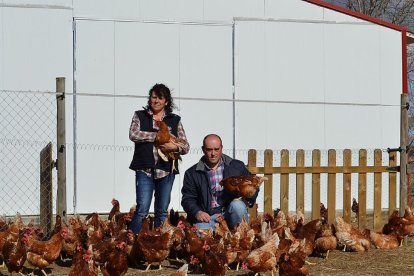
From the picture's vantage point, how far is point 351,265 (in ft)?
26.0

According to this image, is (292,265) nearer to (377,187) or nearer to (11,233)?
(11,233)

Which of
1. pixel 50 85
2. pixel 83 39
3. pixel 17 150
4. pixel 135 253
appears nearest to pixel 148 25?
pixel 83 39

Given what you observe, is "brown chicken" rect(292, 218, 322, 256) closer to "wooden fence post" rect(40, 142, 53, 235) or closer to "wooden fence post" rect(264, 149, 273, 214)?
"wooden fence post" rect(264, 149, 273, 214)

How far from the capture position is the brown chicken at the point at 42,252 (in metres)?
7.00

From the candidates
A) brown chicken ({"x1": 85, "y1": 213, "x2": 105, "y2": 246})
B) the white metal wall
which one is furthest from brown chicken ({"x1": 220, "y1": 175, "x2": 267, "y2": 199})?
the white metal wall

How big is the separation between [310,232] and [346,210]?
1829 millimetres

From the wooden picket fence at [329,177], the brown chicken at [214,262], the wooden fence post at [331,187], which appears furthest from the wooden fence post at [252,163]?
the brown chicken at [214,262]

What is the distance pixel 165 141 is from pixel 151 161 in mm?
250

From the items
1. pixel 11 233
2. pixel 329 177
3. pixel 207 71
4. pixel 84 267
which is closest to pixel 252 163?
pixel 329 177

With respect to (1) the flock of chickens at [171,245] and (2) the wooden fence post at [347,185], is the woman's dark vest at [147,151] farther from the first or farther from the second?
(2) the wooden fence post at [347,185]

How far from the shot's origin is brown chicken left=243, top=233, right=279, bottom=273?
6828 millimetres

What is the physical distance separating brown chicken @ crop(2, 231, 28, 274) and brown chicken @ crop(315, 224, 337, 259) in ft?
10.3

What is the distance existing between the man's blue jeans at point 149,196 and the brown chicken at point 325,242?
172 cm

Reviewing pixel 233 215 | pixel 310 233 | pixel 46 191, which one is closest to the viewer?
pixel 233 215
